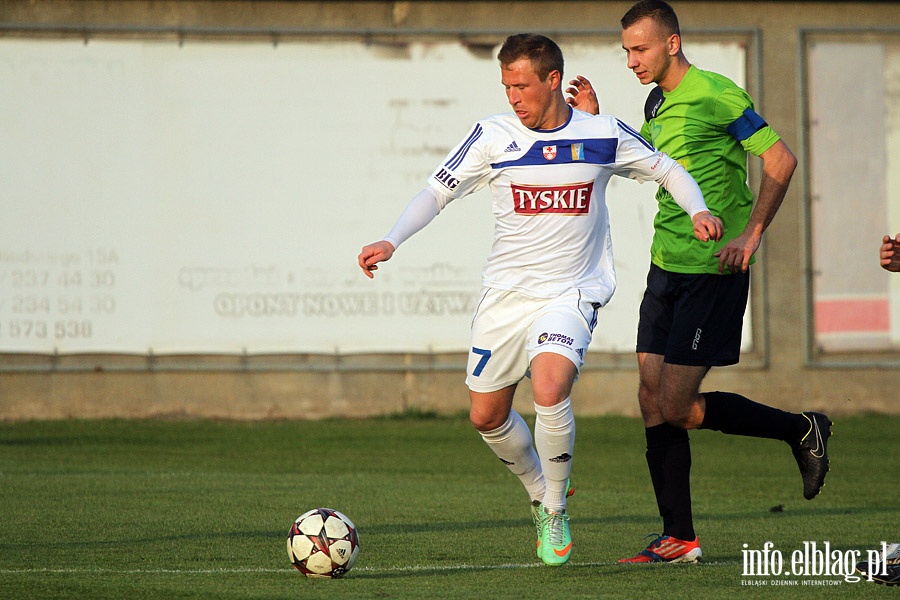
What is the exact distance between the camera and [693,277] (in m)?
6.48

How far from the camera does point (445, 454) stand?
12195mm

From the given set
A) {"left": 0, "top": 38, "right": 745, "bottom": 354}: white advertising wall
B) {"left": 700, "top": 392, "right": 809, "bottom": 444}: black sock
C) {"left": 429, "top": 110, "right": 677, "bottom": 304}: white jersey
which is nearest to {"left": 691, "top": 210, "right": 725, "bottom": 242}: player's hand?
{"left": 429, "top": 110, "right": 677, "bottom": 304}: white jersey

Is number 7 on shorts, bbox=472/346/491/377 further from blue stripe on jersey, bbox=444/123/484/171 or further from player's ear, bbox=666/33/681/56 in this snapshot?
player's ear, bbox=666/33/681/56

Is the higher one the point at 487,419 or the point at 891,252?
the point at 891,252

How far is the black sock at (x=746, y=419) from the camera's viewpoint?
6.53m

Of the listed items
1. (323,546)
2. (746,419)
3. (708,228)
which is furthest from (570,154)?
(323,546)

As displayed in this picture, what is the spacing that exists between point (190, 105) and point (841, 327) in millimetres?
7845

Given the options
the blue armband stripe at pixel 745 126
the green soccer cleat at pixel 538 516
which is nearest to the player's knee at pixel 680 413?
the green soccer cleat at pixel 538 516

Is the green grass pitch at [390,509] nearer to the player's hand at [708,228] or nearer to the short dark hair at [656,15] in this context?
the player's hand at [708,228]

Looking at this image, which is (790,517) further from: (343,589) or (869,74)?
(869,74)

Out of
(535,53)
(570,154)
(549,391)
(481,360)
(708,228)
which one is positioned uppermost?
(535,53)

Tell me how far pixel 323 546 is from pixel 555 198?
1.92 meters

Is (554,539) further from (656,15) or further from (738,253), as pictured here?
(656,15)

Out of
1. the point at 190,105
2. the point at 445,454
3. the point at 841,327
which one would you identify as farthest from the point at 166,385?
the point at 841,327
